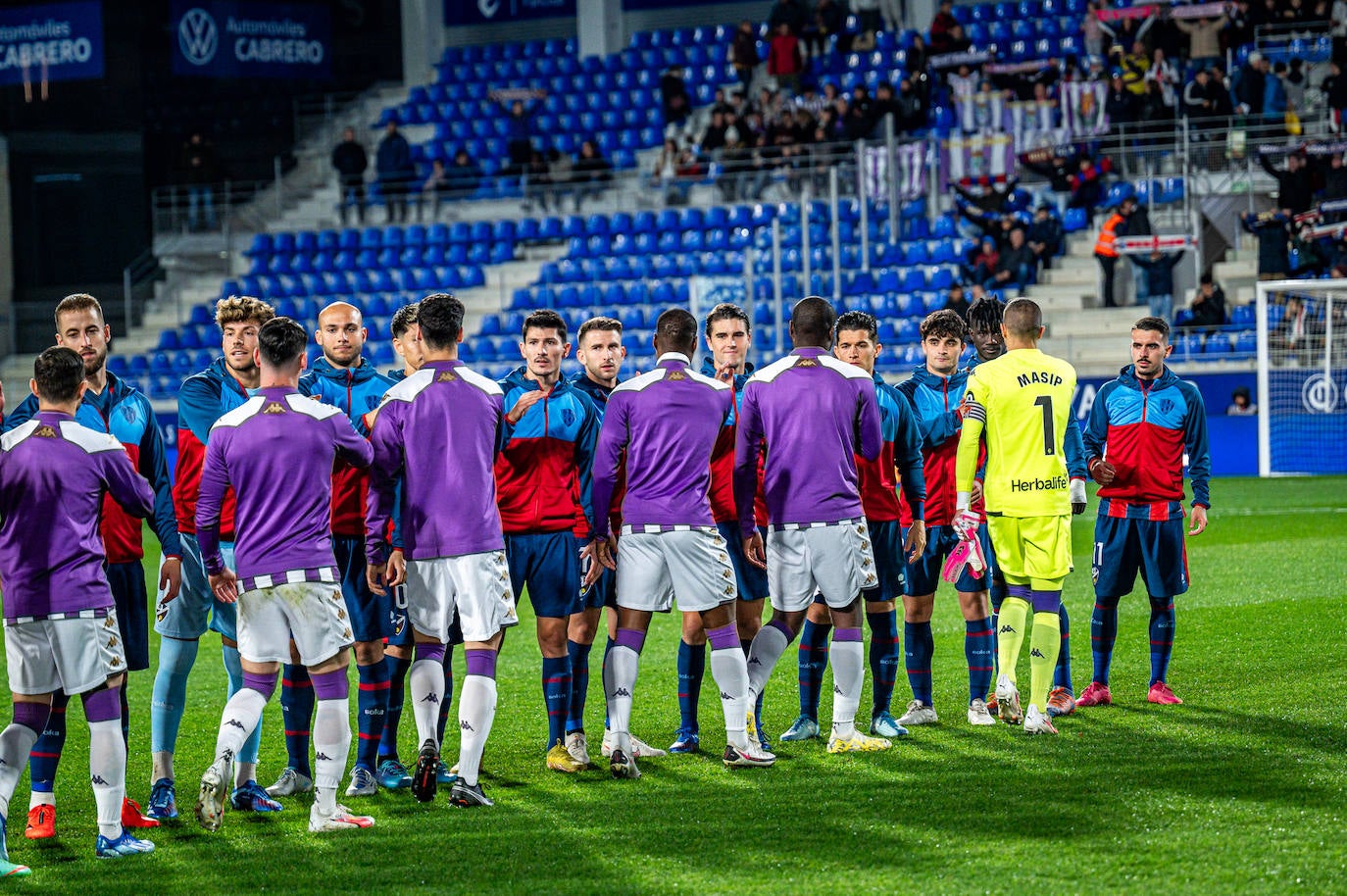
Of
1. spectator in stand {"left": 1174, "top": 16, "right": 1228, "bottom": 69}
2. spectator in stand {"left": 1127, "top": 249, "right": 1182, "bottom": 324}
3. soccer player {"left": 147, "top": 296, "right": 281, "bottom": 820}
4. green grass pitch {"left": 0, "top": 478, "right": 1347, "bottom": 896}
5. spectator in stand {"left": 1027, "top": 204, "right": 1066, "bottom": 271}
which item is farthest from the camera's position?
spectator in stand {"left": 1174, "top": 16, "right": 1228, "bottom": 69}

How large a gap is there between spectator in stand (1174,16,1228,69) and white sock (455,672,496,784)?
19.5 meters

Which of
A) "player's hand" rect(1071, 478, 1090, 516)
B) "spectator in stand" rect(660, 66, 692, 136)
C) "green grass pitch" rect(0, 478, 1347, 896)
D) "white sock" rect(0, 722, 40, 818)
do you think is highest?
"spectator in stand" rect(660, 66, 692, 136)

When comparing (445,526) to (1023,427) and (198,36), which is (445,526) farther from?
(198,36)

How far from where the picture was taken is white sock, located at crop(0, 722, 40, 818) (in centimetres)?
552

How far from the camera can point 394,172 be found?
2666cm

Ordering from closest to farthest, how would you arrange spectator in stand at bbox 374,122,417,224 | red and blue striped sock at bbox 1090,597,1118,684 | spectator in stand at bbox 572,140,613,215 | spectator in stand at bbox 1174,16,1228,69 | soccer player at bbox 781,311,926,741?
soccer player at bbox 781,311,926,741 < red and blue striped sock at bbox 1090,597,1118,684 < spectator in stand at bbox 1174,16,1228,69 < spectator in stand at bbox 572,140,613,215 < spectator in stand at bbox 374,122,417,224

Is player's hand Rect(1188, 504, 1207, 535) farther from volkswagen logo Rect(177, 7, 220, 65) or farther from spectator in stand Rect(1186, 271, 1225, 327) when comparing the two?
volkswagen logo Rect(177, 7, 220, 65)

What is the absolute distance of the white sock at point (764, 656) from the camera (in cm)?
702

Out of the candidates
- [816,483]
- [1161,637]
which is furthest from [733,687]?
[1161,637]

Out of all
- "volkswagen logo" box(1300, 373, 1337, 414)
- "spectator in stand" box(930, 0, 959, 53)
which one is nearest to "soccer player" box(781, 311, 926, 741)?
"volkswagen logo" box(1300, 373, 1337, 414)

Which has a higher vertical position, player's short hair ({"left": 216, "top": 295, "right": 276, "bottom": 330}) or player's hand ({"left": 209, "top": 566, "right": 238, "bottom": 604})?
player's short hair ({"left": 216, "top": 295, "right": 276, "bottom": 330})

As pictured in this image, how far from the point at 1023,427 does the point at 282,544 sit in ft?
11.1

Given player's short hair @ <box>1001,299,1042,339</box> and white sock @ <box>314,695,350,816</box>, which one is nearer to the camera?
white sock @ <box>314,695,350,816</box>

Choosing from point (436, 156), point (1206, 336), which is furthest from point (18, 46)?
point (1206, 336)
